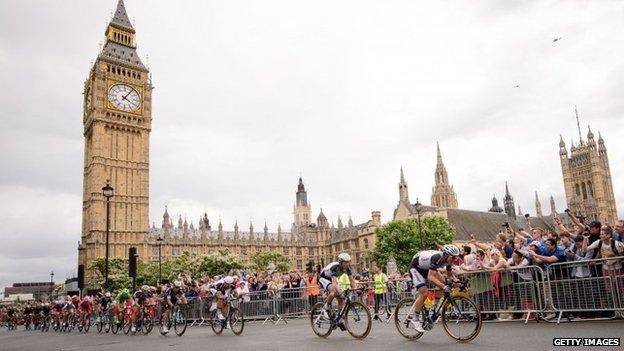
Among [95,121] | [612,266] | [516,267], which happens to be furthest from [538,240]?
[95,121]

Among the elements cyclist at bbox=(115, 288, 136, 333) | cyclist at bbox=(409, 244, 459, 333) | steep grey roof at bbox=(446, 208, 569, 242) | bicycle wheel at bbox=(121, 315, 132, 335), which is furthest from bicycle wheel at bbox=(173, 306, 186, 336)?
steep grey roof at bbox=(446, 208, 569, 242)

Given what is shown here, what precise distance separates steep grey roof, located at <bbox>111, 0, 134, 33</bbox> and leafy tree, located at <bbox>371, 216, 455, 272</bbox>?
68.5 metres

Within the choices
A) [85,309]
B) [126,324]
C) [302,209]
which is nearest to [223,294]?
[126,324]

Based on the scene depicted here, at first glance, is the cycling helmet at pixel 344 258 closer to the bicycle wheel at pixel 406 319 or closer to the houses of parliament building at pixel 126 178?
the bicycle wheel at pixel 406 319

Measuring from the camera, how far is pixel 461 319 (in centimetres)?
879

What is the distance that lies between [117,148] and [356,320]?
285ft

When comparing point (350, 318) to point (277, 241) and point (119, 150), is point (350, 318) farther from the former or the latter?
point (277, 241)

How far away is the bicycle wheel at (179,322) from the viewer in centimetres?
1475

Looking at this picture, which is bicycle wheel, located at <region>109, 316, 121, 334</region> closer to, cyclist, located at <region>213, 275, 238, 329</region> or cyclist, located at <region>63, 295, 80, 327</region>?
cyclist, located at <region>63, 295, 80, 327</region>

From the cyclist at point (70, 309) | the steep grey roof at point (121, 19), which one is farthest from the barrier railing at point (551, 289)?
the steep grey roof at point (121, 19)

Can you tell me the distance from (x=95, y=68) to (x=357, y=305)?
90.8m

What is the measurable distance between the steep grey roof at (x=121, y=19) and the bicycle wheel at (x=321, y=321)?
9774 centimetres

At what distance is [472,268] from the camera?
13.6 meters

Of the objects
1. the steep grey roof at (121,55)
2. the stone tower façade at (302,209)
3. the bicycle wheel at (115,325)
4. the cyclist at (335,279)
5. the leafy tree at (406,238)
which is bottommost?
the bicycle wheel at (115,325)
